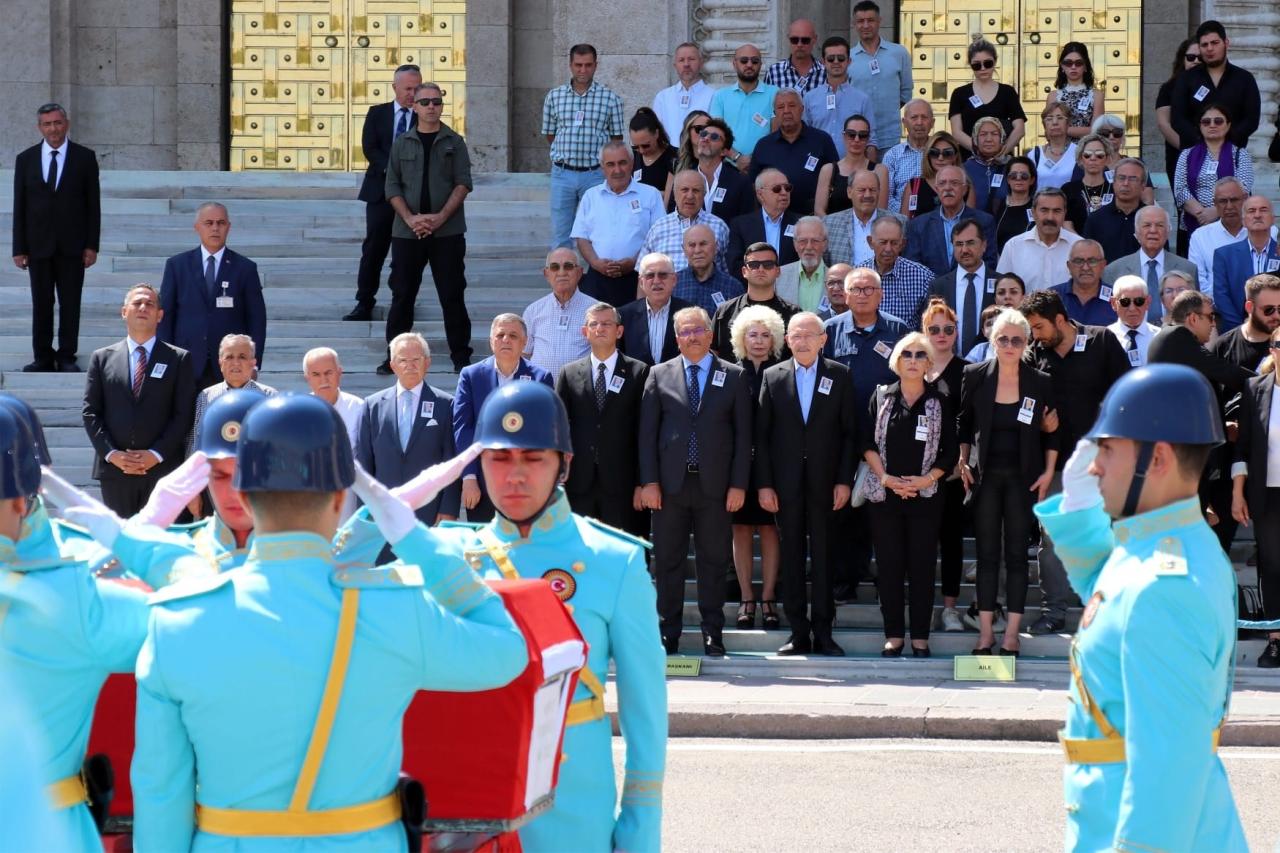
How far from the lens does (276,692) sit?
392 centimetres

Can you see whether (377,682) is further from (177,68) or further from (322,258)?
(177,68)

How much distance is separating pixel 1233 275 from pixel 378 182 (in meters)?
6.95

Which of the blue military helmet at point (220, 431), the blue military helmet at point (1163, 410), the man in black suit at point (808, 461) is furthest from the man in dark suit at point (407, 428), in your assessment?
the blue military helmet at point (1163, 410)

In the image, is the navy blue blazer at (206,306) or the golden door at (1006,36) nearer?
the navy blue blazer at (206,306)

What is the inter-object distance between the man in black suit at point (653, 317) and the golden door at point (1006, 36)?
9306mm

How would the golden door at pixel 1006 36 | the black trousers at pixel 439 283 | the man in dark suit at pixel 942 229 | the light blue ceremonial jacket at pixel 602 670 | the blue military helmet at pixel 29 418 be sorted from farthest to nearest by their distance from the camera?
the golden door at pixel 1006 36, the black trousers at pixel 439 283, the man in dark suit at pixel 942 229, the light blue ceremonial jacket at pixel 602 670, the blue military helmet at pixel 29 418

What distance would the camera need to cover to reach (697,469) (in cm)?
1234

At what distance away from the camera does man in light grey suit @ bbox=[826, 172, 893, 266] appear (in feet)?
47.2

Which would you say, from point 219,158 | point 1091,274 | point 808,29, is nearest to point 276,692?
point 1091,274

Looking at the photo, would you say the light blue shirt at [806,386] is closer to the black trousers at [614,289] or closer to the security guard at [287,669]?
the black trousers at [614,289]

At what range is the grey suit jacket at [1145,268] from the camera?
45.3 ft

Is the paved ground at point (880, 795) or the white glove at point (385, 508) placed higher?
the white glove at point (385, 508)

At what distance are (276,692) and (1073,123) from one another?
13604 millimetres

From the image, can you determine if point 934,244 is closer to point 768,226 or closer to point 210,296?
point 768,226
